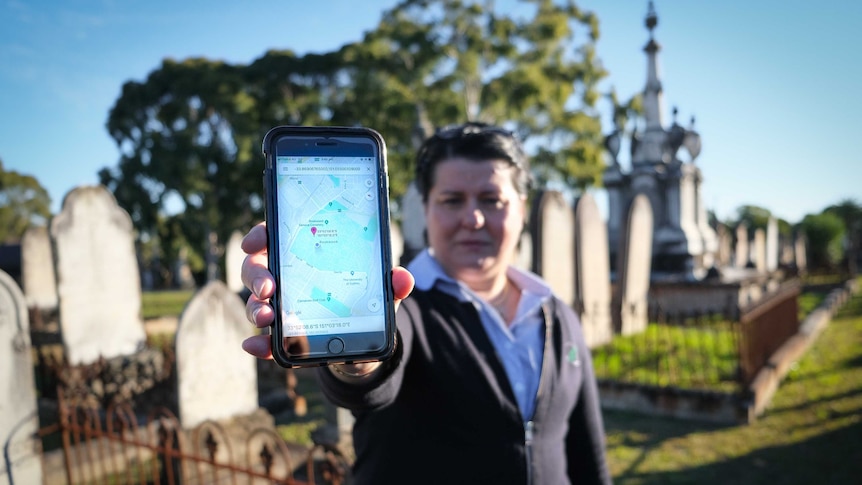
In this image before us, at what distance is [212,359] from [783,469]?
4746 mm

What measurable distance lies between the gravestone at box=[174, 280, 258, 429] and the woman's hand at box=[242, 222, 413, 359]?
127 inches

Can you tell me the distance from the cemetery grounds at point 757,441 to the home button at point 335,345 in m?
4.00

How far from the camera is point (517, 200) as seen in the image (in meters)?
1.97

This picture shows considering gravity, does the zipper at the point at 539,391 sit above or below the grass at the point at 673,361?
above

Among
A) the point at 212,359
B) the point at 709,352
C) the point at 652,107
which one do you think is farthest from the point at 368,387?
the point at 652,107

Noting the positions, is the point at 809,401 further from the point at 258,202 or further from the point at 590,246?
the point at 258,202

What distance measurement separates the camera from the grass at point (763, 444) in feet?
14.4

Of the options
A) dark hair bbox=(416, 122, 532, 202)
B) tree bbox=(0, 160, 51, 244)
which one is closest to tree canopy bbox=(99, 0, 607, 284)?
dark hair bbox=(416, 122, 532, 202)

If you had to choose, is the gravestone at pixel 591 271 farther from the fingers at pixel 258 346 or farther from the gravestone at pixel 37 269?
the gravestone at pixel 37 269

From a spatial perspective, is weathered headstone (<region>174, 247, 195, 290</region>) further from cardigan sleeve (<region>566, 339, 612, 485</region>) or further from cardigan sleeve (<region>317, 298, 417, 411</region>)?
cardigan sleeve (<region>317, 298, 417, 411</region>)

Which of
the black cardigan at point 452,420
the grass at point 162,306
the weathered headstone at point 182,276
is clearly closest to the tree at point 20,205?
the weathered headstone at point 182,276

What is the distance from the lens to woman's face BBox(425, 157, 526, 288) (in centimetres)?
184

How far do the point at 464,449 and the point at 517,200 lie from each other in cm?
88

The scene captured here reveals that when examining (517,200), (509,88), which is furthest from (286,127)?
(509,88)
